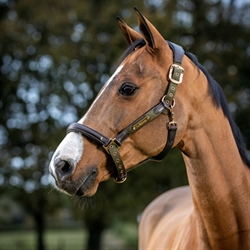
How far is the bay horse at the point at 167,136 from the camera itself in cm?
257

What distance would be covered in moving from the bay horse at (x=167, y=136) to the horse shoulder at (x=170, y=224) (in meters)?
0.19

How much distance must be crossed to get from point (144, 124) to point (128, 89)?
24 centimetres

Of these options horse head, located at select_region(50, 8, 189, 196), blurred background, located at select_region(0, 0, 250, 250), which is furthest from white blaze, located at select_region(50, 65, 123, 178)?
blurred background, located at select_region(0, 0, 250, 250)

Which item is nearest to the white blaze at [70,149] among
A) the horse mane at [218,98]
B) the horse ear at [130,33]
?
the horse mane at [218,98]

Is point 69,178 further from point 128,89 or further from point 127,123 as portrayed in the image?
point 128,89

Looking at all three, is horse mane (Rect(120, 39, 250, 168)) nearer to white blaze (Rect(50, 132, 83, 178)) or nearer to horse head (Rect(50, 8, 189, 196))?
horse head (Rect(50, 8, 189, 196))

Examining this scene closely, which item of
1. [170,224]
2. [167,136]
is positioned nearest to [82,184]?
[167,136]

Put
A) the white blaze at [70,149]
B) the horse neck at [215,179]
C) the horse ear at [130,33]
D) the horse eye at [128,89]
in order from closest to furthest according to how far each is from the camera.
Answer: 1. the white blaze at [70,149]
2. the horse eye at [128,89]
3. the horse neck at [215,179]
4. the horse ear at [130,33]

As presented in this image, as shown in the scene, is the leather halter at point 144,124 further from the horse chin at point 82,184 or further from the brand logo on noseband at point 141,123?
the horse chin at point 82,184

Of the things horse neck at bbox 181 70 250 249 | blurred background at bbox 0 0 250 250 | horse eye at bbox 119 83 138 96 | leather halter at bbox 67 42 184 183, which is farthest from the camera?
blurred background at bbox 0 0 250 250

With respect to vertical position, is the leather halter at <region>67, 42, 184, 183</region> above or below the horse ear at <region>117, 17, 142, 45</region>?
below

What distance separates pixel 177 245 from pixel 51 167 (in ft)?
4.46

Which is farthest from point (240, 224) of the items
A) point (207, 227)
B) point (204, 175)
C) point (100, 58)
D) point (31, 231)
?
point (31, 231)

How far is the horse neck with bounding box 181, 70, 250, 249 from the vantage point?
2795mm
